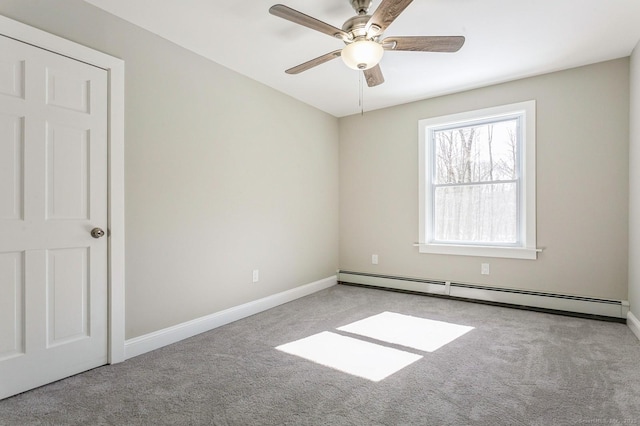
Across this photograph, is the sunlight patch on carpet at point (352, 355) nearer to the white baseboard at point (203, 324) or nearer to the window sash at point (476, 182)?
the white baseboard at point (203, 324)

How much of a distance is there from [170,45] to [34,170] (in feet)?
4.70

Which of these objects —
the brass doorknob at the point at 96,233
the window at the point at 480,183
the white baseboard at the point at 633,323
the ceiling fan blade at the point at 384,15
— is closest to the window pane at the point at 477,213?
the window at the point at 480,183

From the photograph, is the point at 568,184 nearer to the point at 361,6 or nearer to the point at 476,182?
the point at 476,182

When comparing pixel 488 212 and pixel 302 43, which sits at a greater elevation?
pixel 302 43

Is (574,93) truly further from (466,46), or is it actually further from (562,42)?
(466,46)

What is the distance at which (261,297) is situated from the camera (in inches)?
142

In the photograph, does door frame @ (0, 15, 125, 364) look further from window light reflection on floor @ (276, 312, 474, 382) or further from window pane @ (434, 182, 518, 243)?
window pane @ (434, 182, 518, 243)

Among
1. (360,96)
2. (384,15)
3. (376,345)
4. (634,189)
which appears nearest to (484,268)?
(634,189)

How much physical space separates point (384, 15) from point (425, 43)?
0.44 metres

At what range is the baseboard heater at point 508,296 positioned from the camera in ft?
10.5

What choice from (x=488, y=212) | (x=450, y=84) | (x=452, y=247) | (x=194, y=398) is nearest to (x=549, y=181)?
(x=488, y=212)

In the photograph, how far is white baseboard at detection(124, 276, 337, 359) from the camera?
2494 millimetres

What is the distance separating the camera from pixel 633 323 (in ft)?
9.39

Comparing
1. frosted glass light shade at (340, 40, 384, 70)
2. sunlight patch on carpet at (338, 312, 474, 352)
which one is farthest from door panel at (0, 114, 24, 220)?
sunlight patch on carpet at (338, 312, 474, 352)
